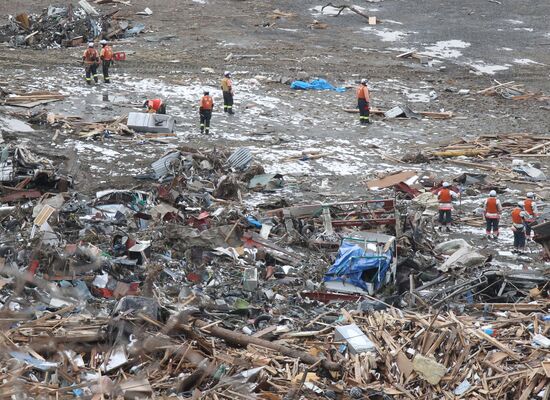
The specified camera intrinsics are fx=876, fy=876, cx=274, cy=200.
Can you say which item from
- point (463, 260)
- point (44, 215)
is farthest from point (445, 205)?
point (44, 215)

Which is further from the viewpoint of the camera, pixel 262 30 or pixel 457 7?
pixel 457 7

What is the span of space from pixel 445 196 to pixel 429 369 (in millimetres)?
6549

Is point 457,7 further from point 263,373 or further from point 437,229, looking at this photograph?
point 263,373

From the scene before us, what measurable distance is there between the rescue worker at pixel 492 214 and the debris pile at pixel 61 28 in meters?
16.8

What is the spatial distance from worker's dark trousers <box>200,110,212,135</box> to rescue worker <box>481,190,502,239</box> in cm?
736

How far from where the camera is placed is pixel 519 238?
51.0ft

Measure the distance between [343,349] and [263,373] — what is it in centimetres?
126

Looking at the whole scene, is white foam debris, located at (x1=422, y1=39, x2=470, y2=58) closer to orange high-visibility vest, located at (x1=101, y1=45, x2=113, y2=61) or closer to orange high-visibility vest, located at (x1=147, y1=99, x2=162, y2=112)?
orange high-visibility vest, located at (x1=101, y1=45, x2=113, y2=61)

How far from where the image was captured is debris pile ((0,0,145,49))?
28.2 meters

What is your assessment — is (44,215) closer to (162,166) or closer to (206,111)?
(162,166)

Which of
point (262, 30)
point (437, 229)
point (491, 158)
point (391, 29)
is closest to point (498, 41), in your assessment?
point (391, 29)

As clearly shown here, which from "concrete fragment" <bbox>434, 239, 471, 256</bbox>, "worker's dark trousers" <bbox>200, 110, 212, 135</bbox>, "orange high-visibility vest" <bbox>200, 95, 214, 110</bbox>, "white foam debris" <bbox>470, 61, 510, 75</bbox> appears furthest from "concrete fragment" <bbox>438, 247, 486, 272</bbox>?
"white foam debris" <bbox>470, 61, 510, 75</bbox>

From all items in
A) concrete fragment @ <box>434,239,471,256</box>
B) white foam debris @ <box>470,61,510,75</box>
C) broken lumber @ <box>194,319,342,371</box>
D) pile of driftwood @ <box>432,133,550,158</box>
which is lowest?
pile of driftwood @ <box>432,133,550,158</box>

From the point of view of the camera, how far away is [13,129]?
19.5 m
